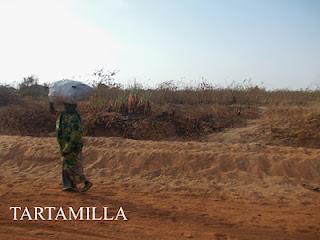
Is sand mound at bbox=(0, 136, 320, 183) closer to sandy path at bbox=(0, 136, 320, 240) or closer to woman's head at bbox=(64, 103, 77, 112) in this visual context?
sandy path at bbox=(0, 136, 320, 240)

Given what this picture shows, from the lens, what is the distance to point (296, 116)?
12836 millimetres

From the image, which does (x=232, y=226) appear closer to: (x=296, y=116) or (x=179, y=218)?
(x=179, y=218)

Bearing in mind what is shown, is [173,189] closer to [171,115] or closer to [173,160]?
[173,160]

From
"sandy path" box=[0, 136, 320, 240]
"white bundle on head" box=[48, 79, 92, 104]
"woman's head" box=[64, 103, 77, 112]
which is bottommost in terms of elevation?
"sandy path" box=[0, 136, 320, 240]

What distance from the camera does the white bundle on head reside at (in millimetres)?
7328

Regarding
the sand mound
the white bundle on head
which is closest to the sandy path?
the sand mound

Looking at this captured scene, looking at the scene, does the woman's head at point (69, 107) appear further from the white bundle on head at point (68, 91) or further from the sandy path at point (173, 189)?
the sandy path at point (173, 189)

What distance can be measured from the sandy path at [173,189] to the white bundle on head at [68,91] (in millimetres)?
1456

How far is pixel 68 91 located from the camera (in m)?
7.32

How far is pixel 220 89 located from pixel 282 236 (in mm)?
12985

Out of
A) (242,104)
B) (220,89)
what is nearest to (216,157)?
(242,104)

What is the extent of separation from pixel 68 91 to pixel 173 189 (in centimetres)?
238

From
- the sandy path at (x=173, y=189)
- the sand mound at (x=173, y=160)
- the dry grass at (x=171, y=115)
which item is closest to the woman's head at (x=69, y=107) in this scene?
the sandy path at (x=173, y=189)

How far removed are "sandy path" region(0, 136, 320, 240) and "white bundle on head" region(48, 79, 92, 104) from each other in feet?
4.78
